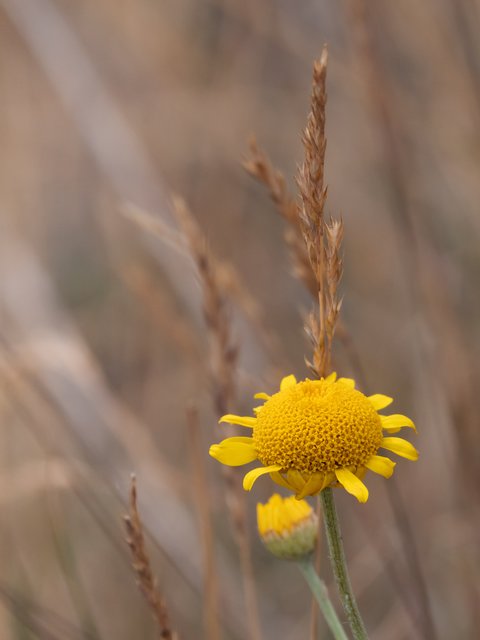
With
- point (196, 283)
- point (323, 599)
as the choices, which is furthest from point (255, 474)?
point (196, 283)

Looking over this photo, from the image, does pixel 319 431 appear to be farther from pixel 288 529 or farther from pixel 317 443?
pixel 288 529

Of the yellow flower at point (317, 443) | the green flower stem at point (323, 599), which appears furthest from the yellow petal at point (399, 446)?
the green flower stem at point (323, 599)

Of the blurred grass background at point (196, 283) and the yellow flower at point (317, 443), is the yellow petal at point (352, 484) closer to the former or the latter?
the yellow flower at point (317, 443)

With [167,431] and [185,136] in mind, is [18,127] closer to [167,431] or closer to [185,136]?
[185,136]

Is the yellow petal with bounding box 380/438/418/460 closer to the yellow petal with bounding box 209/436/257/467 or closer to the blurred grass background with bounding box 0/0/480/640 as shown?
the yellow petal with bounding box 209/436/257/467

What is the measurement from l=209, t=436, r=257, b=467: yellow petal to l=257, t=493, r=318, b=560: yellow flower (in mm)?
149

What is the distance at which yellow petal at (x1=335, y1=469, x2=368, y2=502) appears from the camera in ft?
1.59

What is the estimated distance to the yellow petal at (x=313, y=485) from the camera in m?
0.52

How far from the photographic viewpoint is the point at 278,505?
73 centimetres

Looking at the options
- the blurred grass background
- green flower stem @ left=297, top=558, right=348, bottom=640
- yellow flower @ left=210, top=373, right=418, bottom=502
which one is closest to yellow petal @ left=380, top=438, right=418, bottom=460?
yellow flower @ left=210, top=373, right=418, bottom=502

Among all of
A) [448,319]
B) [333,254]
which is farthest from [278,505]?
[448,319]

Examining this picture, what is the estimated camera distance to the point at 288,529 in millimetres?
712

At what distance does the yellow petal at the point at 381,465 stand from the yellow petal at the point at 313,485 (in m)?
0.03

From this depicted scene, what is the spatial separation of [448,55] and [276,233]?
118cm
